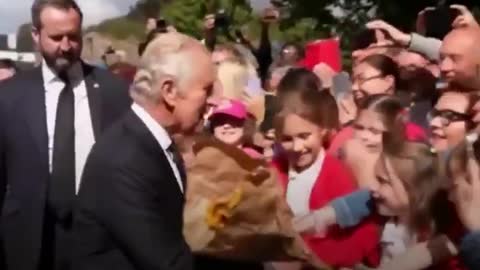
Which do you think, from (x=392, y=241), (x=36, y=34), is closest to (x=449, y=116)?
(x=392, y=241)

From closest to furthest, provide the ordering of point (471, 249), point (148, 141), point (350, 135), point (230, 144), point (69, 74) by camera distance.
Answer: point (471, 249), point (148, 141), point (230, 144), point (350, 135), point (69, 74)

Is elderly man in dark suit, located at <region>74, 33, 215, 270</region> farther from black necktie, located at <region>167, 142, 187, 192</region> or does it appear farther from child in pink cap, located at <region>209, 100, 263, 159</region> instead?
Answer: child in pink cap, located at <region>209, 100, 263, 159</region>

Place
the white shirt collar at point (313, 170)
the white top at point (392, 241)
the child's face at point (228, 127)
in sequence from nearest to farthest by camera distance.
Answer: the white top at point (392, 241) < the white shirt collar at point (313, 170) < the child's face at point (228, 127)

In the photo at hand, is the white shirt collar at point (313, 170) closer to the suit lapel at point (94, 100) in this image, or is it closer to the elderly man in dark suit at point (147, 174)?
the suit lapel at point (94, 100)

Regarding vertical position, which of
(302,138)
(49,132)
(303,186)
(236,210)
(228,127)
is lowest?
(228,127)

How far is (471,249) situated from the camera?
4.57m

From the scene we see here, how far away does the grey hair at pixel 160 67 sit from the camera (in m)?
5.43

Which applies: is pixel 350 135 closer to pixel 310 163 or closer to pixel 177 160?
pixel 310 163

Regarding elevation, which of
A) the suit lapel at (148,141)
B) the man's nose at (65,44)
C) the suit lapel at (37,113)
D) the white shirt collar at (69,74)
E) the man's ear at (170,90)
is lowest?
the suit lapel at (37,113)

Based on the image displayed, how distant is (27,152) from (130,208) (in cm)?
236

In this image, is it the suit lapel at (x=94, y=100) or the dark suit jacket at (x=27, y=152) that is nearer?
the dark suit jacket at (x=27, y=152)

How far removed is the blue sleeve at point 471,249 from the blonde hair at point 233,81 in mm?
5412

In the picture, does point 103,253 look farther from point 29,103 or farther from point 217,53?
point 217,53

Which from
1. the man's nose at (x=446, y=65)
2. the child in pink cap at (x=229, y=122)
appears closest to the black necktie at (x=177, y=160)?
the man's nose at (x=446, y=65)
